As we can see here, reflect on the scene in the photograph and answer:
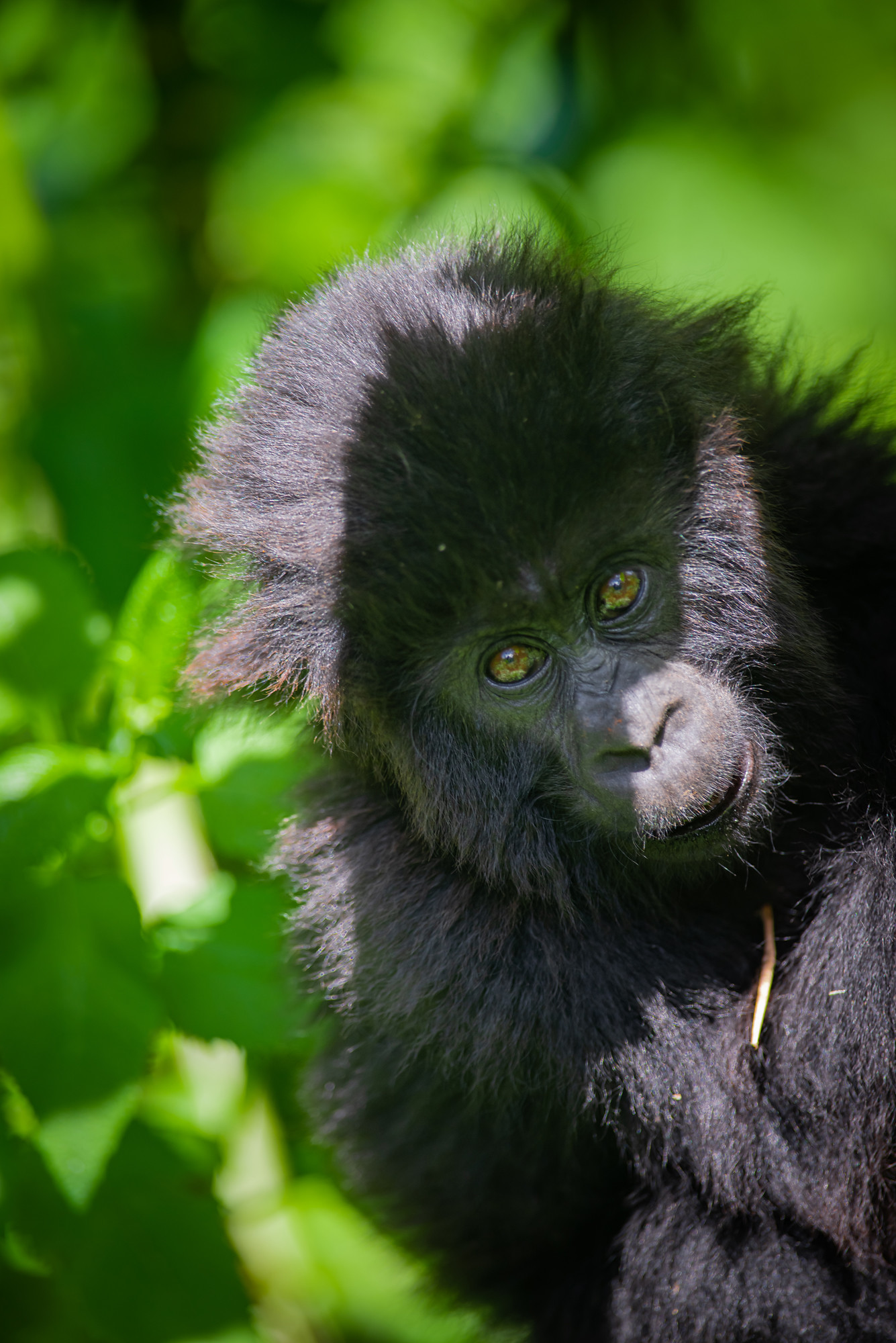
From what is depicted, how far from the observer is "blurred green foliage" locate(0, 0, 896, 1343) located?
270 centimetres

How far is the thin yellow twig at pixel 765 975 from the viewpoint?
8.38 ft

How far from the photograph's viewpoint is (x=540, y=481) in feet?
7.91

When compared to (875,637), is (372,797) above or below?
above

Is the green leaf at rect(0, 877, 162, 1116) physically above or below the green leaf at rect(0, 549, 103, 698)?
below

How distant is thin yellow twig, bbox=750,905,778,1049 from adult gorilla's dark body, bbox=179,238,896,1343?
26mm

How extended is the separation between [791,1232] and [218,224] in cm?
406

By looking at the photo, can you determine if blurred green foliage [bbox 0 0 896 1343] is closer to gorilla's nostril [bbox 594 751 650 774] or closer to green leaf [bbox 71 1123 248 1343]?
green leaf [bbox 71 1123 248 1343]

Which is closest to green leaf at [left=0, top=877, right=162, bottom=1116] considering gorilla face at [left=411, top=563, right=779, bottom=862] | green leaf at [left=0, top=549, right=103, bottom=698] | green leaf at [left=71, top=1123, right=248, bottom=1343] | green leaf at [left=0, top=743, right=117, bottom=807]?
green leaf at [left=0, top=743, right=117, bottom=807]

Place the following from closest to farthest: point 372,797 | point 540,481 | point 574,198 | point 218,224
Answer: point 540,481 → point 372,797 → point 574,198 → point 218,224

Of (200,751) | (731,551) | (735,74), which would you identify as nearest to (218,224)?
(735,74)

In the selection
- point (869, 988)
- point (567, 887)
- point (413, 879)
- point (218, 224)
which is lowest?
point (869, 988)

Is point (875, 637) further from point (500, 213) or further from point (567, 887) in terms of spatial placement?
point (500, 213)

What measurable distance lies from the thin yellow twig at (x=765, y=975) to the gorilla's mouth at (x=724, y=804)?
38 cm

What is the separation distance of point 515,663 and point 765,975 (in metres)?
0.87
